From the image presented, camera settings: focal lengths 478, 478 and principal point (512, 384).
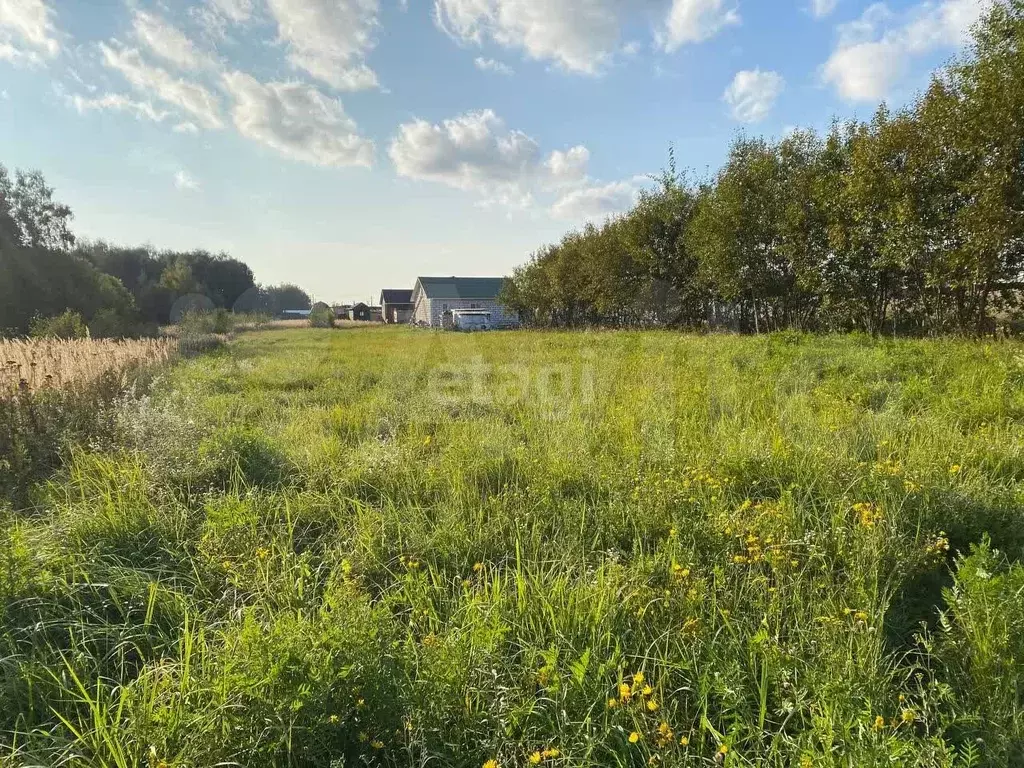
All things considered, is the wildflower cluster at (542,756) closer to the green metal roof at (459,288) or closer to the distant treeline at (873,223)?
the distant treeline at (873,223)

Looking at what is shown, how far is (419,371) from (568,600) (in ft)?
24.7

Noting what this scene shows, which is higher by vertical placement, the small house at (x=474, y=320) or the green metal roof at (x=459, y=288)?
the green metal roof at (x=459, y=288)

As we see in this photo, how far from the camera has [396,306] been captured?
210 feet

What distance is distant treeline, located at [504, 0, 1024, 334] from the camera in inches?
318

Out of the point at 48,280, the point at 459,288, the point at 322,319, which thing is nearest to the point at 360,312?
the point at 459,288

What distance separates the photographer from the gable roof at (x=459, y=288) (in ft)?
161

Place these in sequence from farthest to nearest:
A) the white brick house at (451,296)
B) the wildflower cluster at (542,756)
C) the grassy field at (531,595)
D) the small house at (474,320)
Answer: the white brick house at (451,296) < the small house at (474,320) < the grassy field at (531,595) < the wildflower cluster at (542,756)

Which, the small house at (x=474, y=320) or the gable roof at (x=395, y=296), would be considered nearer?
the small house at (x=474, y=320)

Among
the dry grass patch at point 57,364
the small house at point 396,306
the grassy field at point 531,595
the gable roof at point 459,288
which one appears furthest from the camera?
the small house at point 396,306

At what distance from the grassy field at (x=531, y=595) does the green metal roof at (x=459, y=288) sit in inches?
1775

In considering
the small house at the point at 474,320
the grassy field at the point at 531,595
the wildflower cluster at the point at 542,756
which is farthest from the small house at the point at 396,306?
the wildflower cluster at the point at 542,756

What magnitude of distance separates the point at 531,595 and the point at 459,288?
49215 millimetres

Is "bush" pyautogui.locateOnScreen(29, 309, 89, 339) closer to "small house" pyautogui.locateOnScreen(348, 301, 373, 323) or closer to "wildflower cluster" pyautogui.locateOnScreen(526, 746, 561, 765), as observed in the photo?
"wildflower cluster" pyautogui.locateOnScreen(526, 746, 561, 765)

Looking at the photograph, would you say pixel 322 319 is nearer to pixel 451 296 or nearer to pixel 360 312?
pixel 451 296
